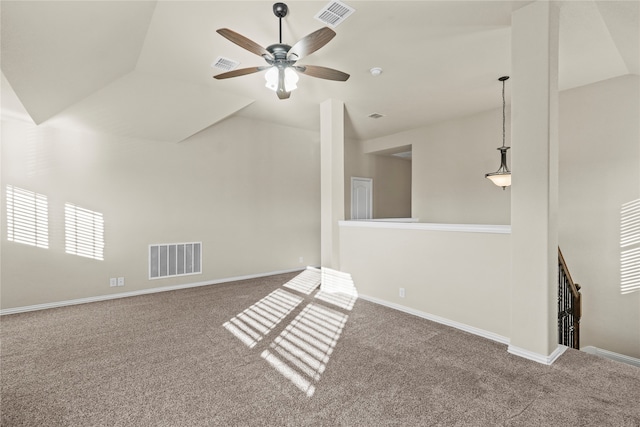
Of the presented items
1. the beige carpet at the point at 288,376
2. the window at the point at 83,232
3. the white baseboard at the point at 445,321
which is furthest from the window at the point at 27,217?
the white baseboard at the point at 445,321

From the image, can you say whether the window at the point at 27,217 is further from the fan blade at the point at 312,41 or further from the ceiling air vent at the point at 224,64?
the fan blade at the point at 312,41

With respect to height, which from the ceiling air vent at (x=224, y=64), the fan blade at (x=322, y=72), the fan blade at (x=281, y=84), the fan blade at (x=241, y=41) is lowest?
the fan blade at (x=281, y=84)

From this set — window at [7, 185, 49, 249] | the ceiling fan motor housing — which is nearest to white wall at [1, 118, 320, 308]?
window at [7, 185, 49, 249]

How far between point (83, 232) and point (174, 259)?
4.18 ft

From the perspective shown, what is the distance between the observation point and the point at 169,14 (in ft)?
8.75

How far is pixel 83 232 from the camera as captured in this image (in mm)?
4332

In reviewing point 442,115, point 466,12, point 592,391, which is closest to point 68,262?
point 466,12

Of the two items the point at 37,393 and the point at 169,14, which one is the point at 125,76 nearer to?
the point at 169,14

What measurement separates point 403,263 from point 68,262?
14.6ft

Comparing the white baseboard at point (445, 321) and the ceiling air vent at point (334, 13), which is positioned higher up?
the ceiling air vent at point (334, 13)

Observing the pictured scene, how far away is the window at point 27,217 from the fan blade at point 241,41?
3543 mm

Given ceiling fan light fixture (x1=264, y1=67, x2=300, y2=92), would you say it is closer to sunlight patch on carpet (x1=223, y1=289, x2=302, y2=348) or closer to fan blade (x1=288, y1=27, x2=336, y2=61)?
fan blade (x1=288, y1=27, x2=336, y2=61)

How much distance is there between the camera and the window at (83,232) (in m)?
4.24

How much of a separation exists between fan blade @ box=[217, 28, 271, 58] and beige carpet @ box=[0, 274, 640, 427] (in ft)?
8.43
